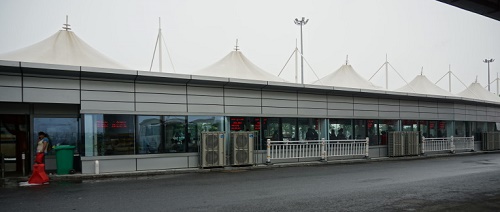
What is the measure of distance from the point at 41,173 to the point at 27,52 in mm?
7642

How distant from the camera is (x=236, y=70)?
80.4ft

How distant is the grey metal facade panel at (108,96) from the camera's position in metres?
14.3

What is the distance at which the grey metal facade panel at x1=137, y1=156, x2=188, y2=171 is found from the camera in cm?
1496

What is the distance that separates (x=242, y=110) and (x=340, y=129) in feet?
21.7

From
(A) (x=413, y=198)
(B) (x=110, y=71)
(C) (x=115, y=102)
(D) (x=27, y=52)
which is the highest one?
(D) (x=27, y=52)

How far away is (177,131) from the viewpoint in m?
16.0

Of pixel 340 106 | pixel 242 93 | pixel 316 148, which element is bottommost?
pixel 316 148

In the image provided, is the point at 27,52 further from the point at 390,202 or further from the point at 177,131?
the point at 390,202

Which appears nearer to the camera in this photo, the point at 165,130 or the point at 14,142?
the point at 14,142

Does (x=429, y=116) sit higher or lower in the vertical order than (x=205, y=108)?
lower

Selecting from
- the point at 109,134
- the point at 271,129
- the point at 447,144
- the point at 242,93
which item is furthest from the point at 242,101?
the point at 447,144

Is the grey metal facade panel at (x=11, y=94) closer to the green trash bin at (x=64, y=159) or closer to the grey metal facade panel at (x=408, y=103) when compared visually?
the green trash bin at (x=64, y=159)

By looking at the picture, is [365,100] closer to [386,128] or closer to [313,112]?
[386,128]

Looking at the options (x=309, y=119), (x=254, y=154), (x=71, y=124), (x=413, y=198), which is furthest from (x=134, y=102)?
(x=413, y=198)
